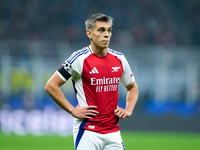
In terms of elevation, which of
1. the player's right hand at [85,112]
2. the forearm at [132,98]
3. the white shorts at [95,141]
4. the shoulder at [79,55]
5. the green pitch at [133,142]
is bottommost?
the green pitch at [133,142]

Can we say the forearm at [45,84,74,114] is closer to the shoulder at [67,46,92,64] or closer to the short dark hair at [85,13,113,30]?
the shoulder at [67,46,92,64]

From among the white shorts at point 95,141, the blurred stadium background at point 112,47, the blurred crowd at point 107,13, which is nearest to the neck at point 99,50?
the white shorts at point 95,141

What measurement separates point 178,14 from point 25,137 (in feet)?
39.7

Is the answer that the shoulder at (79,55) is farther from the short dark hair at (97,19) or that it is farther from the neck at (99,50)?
the short dark hair at (97,19)

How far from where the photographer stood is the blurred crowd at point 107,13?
744 inches

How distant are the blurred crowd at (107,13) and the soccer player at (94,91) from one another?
13.9 m

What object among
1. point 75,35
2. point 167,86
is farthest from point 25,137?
point 75,35

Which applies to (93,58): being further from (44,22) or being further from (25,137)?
(44,22)

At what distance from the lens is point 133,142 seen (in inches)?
492

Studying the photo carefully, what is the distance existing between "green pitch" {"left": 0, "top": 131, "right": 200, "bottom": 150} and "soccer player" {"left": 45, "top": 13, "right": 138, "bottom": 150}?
6.54 meters

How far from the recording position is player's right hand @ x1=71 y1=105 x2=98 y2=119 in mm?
4422

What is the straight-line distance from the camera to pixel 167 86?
15.7m

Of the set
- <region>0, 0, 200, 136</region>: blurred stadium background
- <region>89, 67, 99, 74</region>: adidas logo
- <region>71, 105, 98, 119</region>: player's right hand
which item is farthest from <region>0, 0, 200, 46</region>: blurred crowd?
<region>71, 105, 98, 119</region>: player's right hand

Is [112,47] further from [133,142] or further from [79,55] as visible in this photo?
[79,55]
